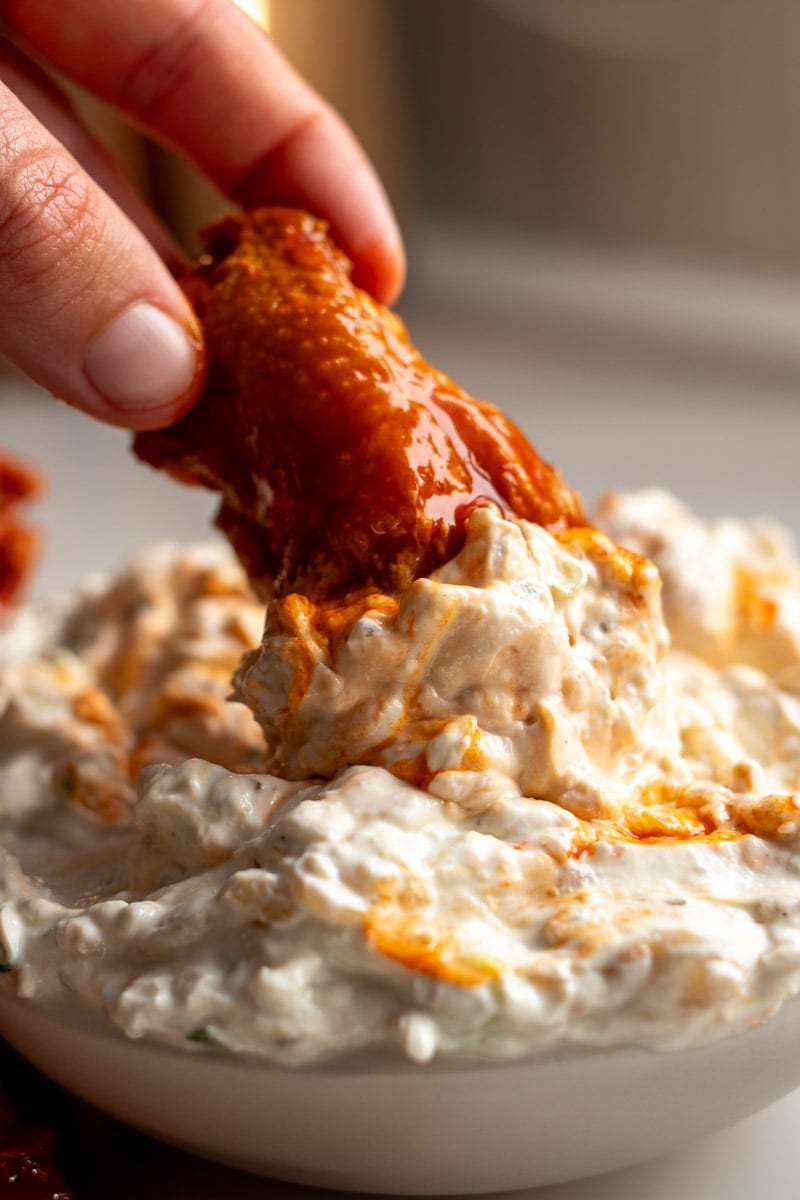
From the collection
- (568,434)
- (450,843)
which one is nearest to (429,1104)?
(450,843)

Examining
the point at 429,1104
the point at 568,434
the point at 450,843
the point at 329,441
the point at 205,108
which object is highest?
the point at 568,434

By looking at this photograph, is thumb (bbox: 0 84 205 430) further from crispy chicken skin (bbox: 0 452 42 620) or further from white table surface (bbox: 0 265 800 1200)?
white table surface (bbox: 0 265 800 1200)

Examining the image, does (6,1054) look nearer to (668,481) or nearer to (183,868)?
(183,868)

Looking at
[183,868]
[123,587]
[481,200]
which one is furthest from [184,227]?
[183,868]

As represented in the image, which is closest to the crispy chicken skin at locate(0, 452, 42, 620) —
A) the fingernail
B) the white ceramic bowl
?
the fingernail

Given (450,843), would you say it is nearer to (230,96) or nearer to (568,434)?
(230,96)
